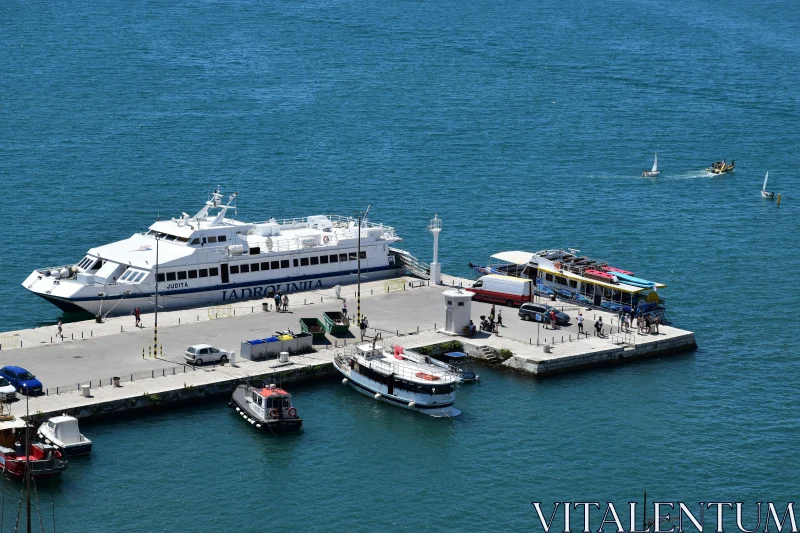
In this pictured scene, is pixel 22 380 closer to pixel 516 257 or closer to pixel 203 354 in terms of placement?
pixel 203 354

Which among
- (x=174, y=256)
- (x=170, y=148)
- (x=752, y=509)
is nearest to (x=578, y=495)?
(x=752, y=509)

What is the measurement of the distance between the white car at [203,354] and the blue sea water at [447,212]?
527 cm

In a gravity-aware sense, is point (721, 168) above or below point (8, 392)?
above

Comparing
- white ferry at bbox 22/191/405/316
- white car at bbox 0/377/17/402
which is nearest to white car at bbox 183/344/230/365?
white ferry at bbox 22/191/405/316

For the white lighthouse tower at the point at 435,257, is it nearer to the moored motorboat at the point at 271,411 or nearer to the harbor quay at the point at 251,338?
the harbor quay at the point at 251,338

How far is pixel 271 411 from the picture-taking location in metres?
70.8

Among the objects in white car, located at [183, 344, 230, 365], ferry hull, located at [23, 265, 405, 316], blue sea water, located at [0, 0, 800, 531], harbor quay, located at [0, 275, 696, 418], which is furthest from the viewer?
ferry hull, located at [23, 265, 405, 316]

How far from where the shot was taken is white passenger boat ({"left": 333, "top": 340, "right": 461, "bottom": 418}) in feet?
243

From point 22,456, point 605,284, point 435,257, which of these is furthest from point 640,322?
point 22,456

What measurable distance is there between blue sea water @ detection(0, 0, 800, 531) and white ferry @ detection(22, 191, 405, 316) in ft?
16.6

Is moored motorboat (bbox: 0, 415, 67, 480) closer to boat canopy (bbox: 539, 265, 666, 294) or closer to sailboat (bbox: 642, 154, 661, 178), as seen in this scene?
boat canopy (bbox: 539, 265, 666, 294)

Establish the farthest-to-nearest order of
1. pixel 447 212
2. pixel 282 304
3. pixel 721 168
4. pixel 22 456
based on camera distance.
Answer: pixel 721 168 < pixel 447 212 < pixel 282 304 < pixel 22 456

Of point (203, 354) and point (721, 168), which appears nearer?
point (203, 354)

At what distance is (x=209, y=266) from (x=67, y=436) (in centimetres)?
2764
